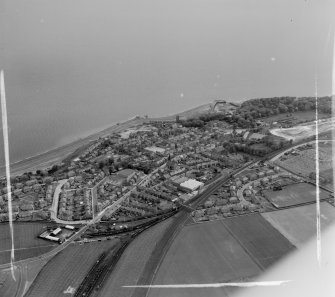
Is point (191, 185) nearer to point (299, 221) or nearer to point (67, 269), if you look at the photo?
point (299, 221)

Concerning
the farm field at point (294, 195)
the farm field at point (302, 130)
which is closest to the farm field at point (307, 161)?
the farm field at point (294, 195)

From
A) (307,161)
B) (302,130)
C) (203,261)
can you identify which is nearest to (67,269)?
(203,261)

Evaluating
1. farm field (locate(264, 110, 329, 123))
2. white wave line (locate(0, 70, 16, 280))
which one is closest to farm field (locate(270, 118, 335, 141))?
farm field (locate(264, 110, 329, 123))

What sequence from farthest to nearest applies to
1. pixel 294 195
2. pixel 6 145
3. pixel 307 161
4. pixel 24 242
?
pixel 6 145, pixel 307 161, pixel 294 195, pixel 24 242

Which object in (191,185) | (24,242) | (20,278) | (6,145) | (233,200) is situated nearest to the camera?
(20,278)

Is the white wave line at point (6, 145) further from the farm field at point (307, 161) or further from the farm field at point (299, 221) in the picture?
the farm field at point (307, 161)

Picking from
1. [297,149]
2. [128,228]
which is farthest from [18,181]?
[297,149]

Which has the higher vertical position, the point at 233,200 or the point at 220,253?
the point at 233,200

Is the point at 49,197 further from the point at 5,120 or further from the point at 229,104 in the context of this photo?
the point at 229,104
